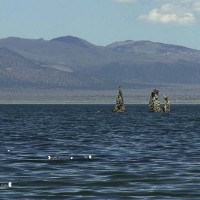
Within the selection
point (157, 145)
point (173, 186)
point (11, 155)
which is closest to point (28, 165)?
point (11, 155)

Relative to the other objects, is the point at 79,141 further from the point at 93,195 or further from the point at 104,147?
the point at 93,195

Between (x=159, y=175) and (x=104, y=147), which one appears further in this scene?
(x=104, y=147)

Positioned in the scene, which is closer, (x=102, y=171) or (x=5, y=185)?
(x=5, y=185)

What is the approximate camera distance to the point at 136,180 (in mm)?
45688

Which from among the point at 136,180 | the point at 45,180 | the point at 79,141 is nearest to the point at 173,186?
the point at 136,180

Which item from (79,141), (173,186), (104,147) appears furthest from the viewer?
(79,141)

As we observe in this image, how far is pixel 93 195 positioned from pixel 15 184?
19.2 ft

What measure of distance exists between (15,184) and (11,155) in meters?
19.1

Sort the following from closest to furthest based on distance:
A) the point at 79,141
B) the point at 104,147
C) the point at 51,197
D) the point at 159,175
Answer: the point at 51,197 → the point at 159,175 → the point at 104,147 → the point at 79,141

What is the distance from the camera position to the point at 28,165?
54250mm

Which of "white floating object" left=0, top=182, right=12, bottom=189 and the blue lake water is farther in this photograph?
"white floating object" left=0, top=182, right=12, bottom=189

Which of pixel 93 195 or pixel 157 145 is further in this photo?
pixel 157 145

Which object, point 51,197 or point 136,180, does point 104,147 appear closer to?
point 136,180

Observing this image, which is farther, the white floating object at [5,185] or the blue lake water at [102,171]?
the white floating object at [5,185]
